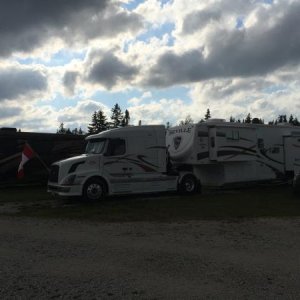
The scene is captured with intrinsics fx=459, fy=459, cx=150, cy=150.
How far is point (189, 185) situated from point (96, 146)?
4121 millimetres

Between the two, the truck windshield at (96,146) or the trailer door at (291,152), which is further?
the trailer door at (291,152)

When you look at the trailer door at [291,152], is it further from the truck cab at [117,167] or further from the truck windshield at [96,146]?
the truck windshield at [96,146]

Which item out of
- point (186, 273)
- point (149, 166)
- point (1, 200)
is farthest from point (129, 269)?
point (1, 200)

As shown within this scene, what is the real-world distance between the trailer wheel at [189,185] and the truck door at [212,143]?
1.62 meters

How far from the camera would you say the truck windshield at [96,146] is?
16.9 m

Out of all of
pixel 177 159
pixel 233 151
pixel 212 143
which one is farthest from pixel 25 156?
pixel 233 151

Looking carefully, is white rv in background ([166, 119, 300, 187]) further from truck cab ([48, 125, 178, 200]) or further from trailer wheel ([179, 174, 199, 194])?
truck cab ([48, 125, 178, 200])

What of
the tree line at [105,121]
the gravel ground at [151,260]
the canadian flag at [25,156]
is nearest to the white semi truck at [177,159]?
the canadian flag at [25,156]

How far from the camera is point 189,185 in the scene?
727 inches

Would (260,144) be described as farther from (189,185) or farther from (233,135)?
(189,185)

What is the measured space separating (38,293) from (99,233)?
4.30 metres

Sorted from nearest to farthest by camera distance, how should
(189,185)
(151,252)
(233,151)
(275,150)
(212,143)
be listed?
(151,252) < (189,185) < (212,143) < (233,151) < (275,150)

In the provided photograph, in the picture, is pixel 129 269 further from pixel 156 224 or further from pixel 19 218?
pixel 19 218

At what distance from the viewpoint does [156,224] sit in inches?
442
